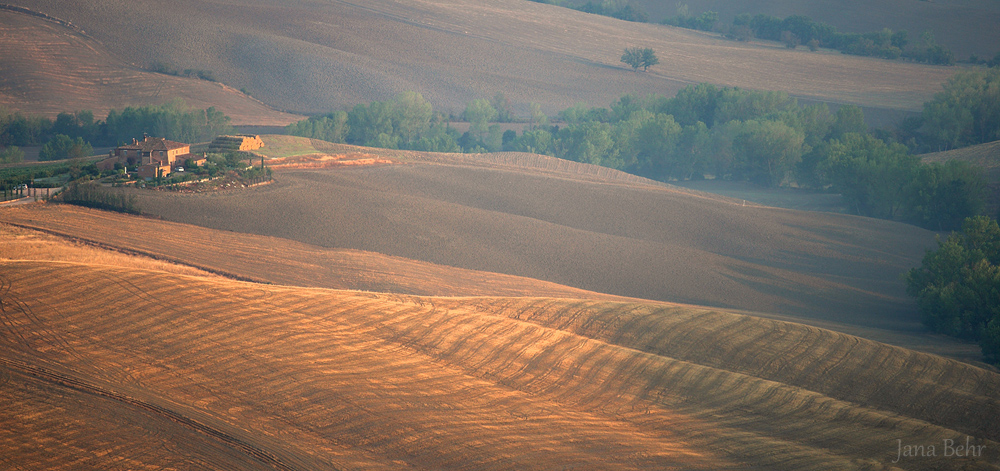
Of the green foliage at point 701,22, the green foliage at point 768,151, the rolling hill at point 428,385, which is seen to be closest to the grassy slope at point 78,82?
the green foliage at point 768,151

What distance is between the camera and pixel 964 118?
99625mm

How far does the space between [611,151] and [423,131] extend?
28136mm

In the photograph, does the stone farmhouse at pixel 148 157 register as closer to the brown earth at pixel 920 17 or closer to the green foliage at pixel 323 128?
the green foliage at pixel 323 128

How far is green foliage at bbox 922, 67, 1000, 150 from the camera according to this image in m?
99.9

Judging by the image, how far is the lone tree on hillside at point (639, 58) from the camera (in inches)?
6043

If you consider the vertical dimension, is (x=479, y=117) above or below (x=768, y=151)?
above

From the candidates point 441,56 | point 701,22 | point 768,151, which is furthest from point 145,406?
point 701,22

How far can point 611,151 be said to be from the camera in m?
105

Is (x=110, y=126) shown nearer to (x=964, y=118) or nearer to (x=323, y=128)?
(x=323, y=128)

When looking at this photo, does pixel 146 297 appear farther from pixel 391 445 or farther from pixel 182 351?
pixel 391 445

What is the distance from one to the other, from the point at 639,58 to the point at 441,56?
138 feet

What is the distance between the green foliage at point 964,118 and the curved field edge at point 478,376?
8531cm

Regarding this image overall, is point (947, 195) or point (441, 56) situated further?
point (441, 56)

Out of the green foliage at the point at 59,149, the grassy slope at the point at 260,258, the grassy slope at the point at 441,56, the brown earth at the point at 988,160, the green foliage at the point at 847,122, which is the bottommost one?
the grassy slope at the point at 260,258
